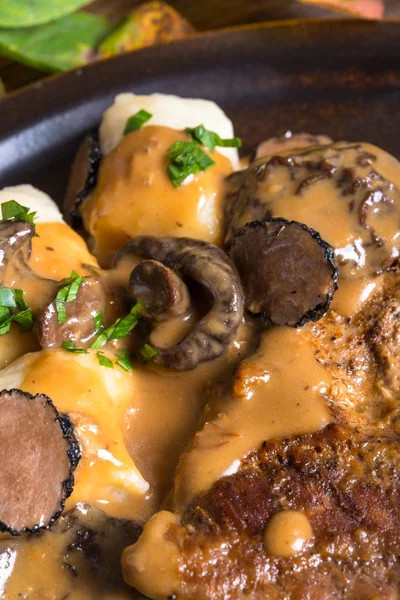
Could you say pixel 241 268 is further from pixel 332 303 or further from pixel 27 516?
pixel 27 516

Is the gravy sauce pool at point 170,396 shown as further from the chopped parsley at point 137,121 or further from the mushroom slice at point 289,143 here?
the mushroom slice at point 289,143

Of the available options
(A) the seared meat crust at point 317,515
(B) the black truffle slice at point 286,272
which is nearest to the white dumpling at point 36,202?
(B) the black truffle slice at point 286,272

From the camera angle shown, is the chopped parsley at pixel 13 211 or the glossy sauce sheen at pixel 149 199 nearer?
the chopped parsley at pixel 13 211

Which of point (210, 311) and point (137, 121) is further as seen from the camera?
point (137, 121)

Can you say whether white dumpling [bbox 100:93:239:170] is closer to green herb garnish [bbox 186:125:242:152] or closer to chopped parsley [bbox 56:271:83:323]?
green herb garnish [bbox 186:125:242:152]

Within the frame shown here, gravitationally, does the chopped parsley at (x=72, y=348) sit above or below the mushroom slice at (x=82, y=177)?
below

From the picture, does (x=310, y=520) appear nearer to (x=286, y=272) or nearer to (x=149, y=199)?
(x=286, y=272)

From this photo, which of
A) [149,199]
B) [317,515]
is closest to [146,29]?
[149,199]
